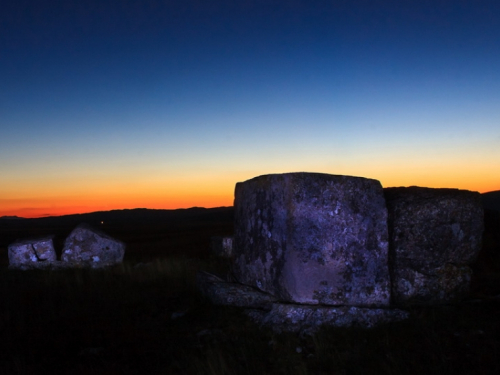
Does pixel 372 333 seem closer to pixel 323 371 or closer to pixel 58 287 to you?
pixel 323 371

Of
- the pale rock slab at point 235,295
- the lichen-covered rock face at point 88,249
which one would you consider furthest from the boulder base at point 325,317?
the lichen-covered rock face at point 88,249

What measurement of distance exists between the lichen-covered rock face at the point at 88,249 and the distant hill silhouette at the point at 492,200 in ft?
145

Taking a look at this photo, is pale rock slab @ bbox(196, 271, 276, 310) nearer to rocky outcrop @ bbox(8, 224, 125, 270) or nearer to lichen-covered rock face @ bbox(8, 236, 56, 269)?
rocky outcrop @ bbox(8, 224, 125, 270)

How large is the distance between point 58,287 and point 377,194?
5.89 metres

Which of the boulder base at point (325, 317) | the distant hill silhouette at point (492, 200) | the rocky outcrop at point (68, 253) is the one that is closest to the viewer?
the boulder base at point (325, 317)

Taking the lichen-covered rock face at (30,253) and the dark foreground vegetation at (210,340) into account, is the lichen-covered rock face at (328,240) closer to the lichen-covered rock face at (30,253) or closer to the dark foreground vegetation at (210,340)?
the dark foreground vegetation at (210,340)

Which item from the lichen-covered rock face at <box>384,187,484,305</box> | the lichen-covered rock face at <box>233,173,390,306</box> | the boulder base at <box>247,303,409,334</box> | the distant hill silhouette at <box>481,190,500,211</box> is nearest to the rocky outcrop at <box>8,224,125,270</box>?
the lichen-covered rock face at <box>233,173,390,306</box>

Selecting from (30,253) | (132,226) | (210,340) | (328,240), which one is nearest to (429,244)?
(328,240)

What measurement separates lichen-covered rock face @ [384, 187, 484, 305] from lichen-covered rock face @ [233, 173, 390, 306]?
240 millimetres

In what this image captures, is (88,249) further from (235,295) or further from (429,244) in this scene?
(429,244)

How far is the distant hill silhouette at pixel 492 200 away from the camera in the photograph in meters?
45.9

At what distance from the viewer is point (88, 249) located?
10.3m

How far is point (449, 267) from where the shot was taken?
17.5 ft

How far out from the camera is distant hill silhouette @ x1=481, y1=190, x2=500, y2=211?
45.9 m
